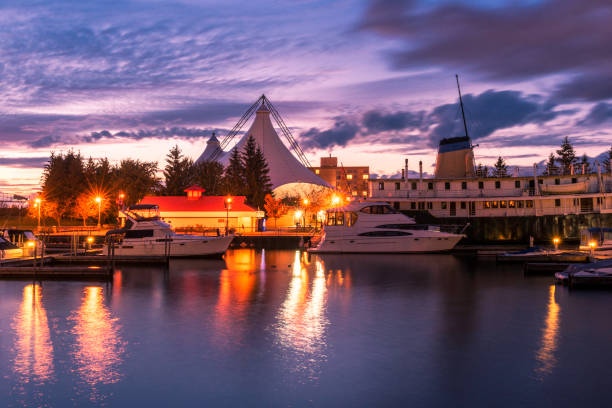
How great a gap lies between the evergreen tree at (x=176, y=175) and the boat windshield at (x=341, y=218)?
54.1 m

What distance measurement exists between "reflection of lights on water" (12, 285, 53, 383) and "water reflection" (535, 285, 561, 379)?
15070mm

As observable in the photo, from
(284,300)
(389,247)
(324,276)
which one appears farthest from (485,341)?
(389,247)

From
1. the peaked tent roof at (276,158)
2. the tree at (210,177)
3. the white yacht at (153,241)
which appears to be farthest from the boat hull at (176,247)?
the tree at (210,177)

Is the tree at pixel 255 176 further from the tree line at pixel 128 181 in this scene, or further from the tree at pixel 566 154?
the tree at pixel 566 154

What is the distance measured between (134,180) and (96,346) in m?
76.6

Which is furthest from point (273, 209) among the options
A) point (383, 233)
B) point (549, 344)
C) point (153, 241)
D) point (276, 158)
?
point (549, 344)

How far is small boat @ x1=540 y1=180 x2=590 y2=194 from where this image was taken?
188 feet

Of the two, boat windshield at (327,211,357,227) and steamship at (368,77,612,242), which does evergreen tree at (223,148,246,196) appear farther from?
boat windshield at (327,211,357,227)

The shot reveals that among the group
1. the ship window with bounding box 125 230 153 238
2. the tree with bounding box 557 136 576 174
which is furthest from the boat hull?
the tree with bounding box 557 136 576 174

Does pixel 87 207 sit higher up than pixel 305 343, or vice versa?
pixel 87 207

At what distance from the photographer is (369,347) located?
18.9 meters

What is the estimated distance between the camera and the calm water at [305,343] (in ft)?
47.5

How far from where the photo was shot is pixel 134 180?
91562 mm

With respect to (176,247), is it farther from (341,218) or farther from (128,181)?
(128,181)
